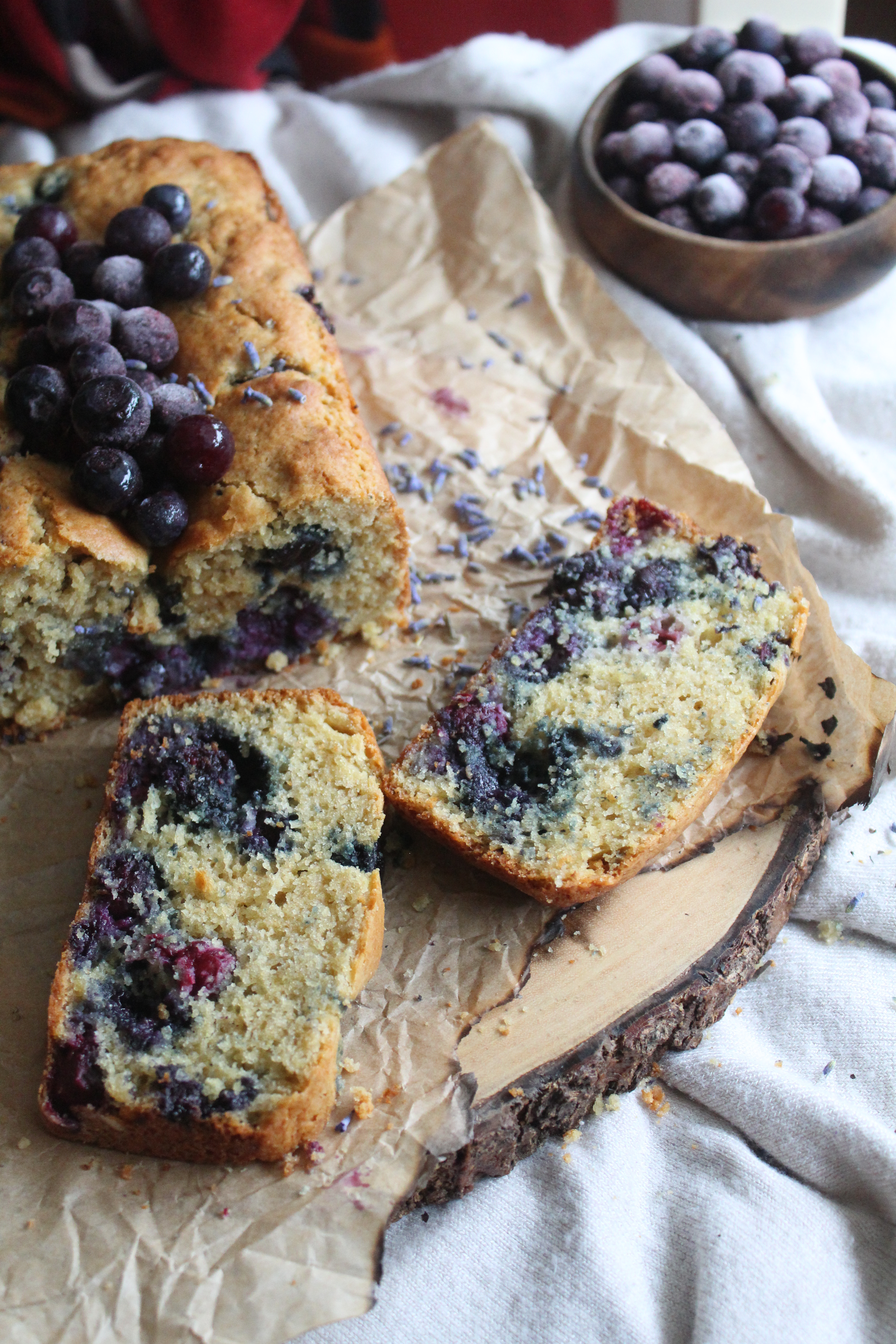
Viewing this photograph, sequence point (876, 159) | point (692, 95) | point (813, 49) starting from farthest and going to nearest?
1. point (813, 49)
2. point (692, 95)
3. point (876, 159)

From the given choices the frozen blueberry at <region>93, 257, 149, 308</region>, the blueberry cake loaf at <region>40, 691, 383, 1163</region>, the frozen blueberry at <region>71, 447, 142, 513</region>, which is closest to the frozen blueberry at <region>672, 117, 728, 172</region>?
the frozen blueberry at <region>93, 257, 149, 308</region>

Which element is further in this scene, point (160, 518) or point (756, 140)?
point (756, 140)

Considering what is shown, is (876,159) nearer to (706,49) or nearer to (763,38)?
(763,38)

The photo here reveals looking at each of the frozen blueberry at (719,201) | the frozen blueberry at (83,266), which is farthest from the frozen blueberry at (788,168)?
the frozen blueberry at (83,266)

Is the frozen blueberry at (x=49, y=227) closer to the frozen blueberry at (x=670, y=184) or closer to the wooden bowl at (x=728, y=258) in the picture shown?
the wooden bowl at (x=728, y=258)

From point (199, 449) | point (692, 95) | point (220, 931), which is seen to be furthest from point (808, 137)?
point (220, 931)
